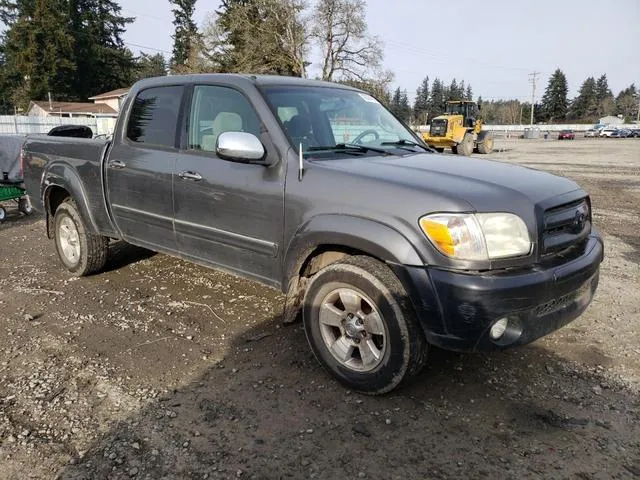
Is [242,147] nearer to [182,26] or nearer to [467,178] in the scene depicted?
[467,178]

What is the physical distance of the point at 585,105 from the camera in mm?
111562

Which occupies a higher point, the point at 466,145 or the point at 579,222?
the point at 466,145

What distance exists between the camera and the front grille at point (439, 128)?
88.4ft

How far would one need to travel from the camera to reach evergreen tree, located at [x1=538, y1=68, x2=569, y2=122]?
106062 millimetres

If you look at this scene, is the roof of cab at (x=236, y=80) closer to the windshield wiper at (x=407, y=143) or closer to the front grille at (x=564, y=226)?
the windshield wiper at (x=407, y=143)

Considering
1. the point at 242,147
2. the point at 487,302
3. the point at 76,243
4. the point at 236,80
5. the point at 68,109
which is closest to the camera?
the point at 487,302

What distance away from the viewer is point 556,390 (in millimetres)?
3217

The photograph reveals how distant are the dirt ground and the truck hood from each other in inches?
49.1

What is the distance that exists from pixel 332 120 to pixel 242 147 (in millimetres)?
952

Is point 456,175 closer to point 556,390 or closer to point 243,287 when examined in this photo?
point 556,390

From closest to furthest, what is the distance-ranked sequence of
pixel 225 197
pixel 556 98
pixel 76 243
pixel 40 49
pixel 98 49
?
pixel 225 197
pixel 76 243
pixel 40 49
pixel 98 49
pixel 556 98

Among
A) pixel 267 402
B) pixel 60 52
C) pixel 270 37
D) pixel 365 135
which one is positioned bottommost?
pixel 267 402

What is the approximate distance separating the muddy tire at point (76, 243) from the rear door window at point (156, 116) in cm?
130

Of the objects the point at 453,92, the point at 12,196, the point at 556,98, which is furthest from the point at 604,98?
the point at 12,196
